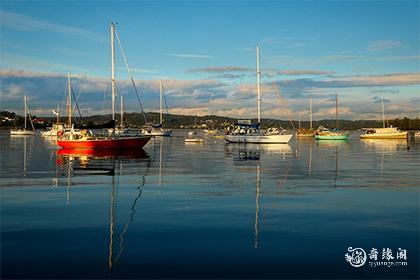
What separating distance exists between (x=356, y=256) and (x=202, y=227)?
4.93m

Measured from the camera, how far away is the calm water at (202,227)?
35.4ft

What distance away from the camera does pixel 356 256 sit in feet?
38.1

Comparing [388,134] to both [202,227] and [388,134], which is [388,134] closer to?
[388,134]

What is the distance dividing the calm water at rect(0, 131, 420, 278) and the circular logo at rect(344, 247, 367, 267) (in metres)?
0.15

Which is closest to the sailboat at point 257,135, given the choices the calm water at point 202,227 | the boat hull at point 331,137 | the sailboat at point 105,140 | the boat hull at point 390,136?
the sailboat at point 105,140

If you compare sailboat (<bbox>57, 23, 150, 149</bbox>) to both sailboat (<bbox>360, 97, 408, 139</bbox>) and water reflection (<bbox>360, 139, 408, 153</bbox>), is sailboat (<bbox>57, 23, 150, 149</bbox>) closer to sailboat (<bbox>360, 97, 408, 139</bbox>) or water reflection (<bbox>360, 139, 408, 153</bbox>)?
water reflection (<bbox>360, 139, 408, 153</bbox>)

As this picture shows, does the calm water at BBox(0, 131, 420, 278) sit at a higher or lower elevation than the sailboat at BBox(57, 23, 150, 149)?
lower

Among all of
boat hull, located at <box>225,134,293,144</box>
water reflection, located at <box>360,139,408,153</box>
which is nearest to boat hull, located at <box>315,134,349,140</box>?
water reflection, located at <box>360,139,408,153</box>

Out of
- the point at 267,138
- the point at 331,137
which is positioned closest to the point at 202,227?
the point at 267,138

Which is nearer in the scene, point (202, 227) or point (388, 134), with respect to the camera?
point (202, 227)

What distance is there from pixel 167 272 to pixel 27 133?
16963cm

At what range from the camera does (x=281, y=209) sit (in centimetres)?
1791

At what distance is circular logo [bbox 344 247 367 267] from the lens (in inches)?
441

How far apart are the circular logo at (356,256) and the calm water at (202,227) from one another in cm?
15
